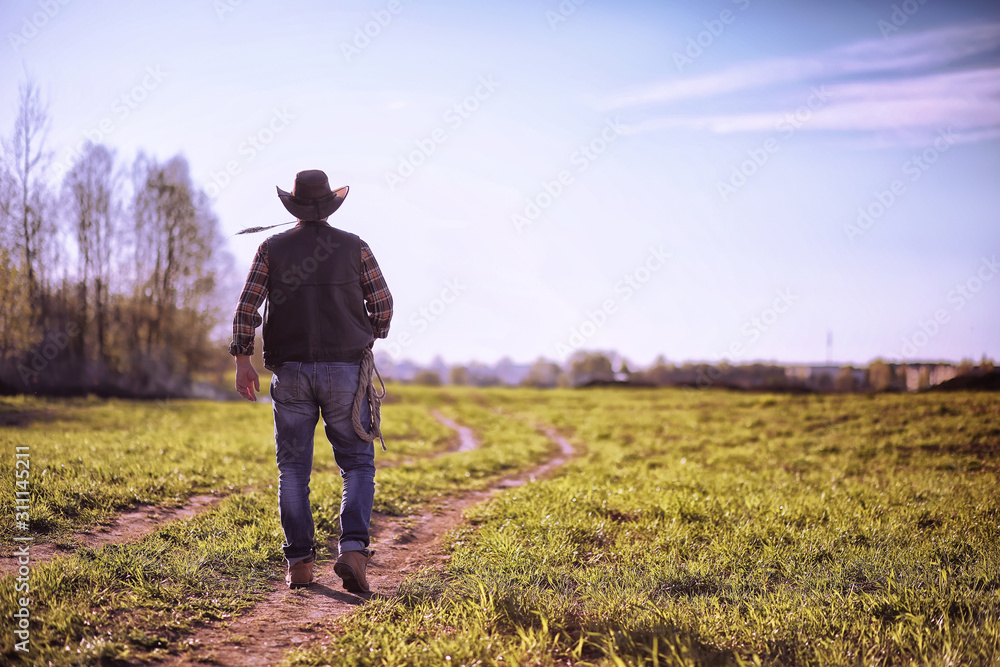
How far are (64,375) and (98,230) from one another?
746 centimetres

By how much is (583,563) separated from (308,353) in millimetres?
3004

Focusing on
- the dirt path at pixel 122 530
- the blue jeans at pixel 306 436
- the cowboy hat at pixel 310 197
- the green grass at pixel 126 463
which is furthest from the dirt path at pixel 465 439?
the cowboy hat at pixel 310 197

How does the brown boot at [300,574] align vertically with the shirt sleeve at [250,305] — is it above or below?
below

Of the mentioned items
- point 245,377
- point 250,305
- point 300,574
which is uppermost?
point 250,305

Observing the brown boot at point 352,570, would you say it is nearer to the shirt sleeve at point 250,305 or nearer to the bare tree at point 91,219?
the shirt sleeve at point 250,305

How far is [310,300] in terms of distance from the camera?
174 inches

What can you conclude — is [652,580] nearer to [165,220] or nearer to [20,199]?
[20,199]

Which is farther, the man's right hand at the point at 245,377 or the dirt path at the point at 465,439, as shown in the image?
the dirt path at the point at 465,439

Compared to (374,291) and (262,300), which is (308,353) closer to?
(262,300)

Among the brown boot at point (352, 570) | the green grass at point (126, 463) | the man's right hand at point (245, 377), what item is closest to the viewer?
the brown boot at point (352, 570)

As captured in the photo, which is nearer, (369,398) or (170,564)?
(170,564)

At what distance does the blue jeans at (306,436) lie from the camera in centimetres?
440

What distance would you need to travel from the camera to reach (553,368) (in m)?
60.2

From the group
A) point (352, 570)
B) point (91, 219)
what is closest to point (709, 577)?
point (352, 570)
